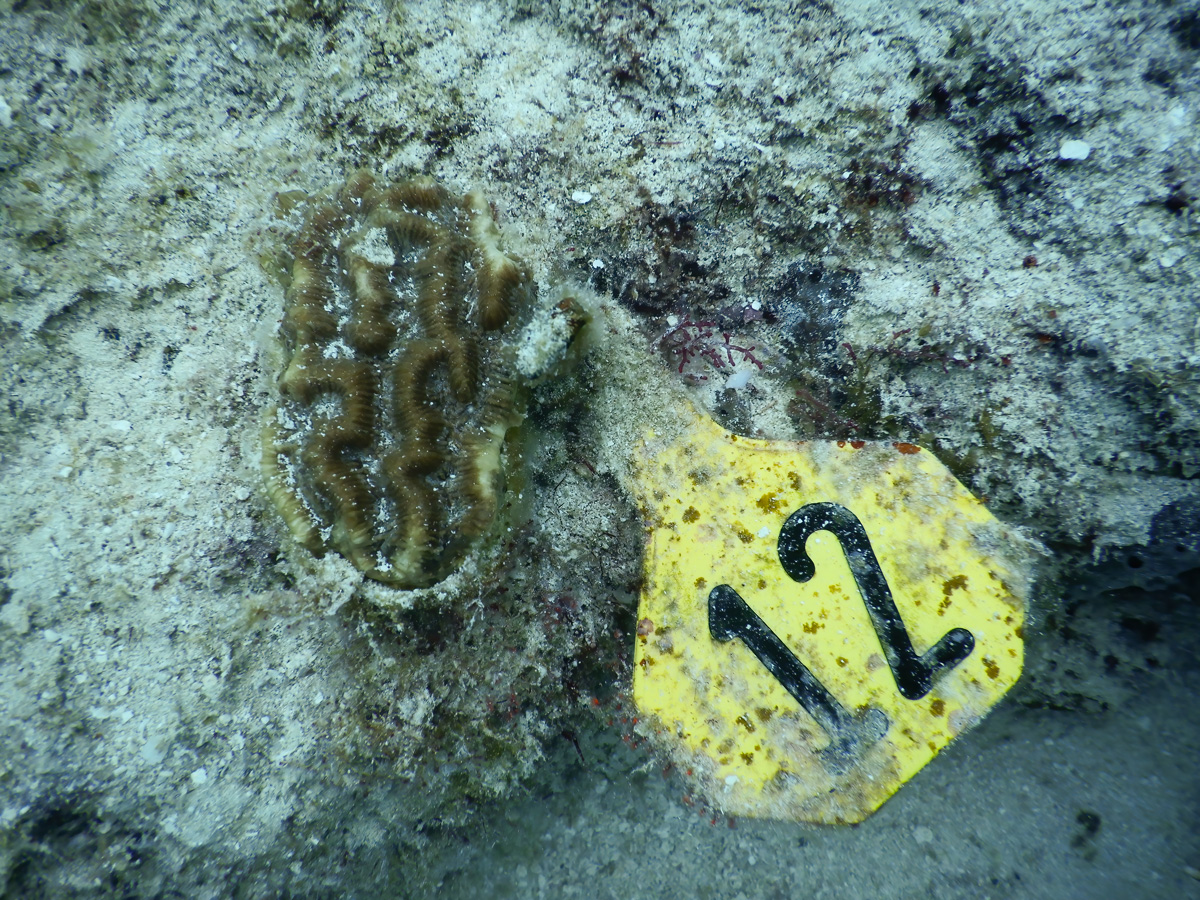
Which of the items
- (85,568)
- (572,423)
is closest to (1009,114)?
(572,423)

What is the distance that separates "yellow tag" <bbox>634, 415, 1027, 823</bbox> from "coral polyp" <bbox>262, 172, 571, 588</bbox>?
71 cm

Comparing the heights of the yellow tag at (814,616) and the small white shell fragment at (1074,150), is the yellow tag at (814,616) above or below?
below

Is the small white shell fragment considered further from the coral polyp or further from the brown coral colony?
the brown coral colony

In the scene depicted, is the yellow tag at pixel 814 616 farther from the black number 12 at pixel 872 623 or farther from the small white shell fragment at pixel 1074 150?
the small white shell fragment at pixel 1074 150

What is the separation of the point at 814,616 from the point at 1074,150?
6.57ft

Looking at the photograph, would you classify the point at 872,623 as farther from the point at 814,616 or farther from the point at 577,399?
the point at 577,399

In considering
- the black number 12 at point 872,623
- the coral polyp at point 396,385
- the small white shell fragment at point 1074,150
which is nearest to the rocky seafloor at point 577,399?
the small white shell fragment at point 1074,150

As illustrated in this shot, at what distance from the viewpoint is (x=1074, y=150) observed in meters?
2.29

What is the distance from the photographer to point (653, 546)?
102 inches

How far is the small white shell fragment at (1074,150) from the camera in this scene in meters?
2.28

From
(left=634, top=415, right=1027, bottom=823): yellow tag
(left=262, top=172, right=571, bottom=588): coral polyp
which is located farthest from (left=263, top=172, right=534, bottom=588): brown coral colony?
(left=634, top=415, right=1027, bottom=823): yellow tag

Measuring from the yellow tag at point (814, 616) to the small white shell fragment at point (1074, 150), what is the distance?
47.3 inches

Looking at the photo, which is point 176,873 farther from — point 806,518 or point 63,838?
point 806,518

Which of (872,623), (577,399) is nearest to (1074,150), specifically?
(872,623)
